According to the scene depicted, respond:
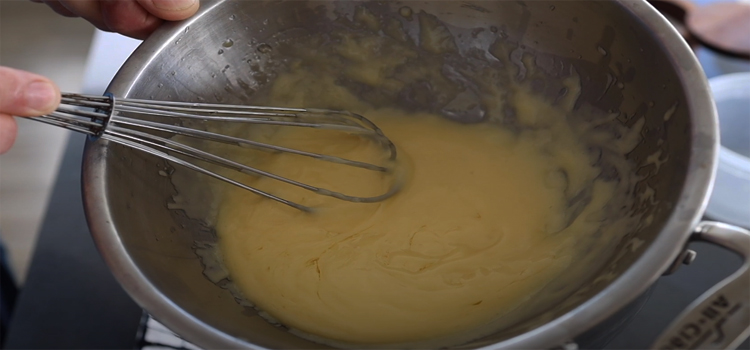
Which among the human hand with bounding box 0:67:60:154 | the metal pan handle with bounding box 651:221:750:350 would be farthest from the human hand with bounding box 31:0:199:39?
the metal pan handle with bounding box 651:221:750:350

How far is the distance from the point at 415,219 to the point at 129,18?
500mm

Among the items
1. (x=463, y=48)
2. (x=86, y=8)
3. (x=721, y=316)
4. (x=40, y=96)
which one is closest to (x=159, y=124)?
(x=40, y=96)

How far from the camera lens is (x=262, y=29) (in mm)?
922

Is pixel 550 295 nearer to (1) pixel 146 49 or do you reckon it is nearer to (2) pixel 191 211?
(2) pixel 191 211

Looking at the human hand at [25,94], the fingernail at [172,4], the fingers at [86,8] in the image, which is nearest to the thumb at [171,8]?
the fingernail at [172,4]

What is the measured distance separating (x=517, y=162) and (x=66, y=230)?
754 mm

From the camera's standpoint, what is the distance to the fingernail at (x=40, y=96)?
2.00 feet

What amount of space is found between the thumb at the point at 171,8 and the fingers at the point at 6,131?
25cm

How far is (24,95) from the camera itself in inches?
23.9

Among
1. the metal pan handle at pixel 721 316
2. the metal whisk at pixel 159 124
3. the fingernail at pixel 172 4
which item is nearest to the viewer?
the metal pan handle at pixel 721 316

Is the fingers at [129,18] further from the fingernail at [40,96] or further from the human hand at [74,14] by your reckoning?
the fingernail at [40,96]

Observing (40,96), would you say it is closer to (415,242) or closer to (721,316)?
(415,242)

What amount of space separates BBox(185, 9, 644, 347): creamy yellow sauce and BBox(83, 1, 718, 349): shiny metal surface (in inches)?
2.2

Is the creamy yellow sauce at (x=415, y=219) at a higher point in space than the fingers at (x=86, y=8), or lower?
lower
